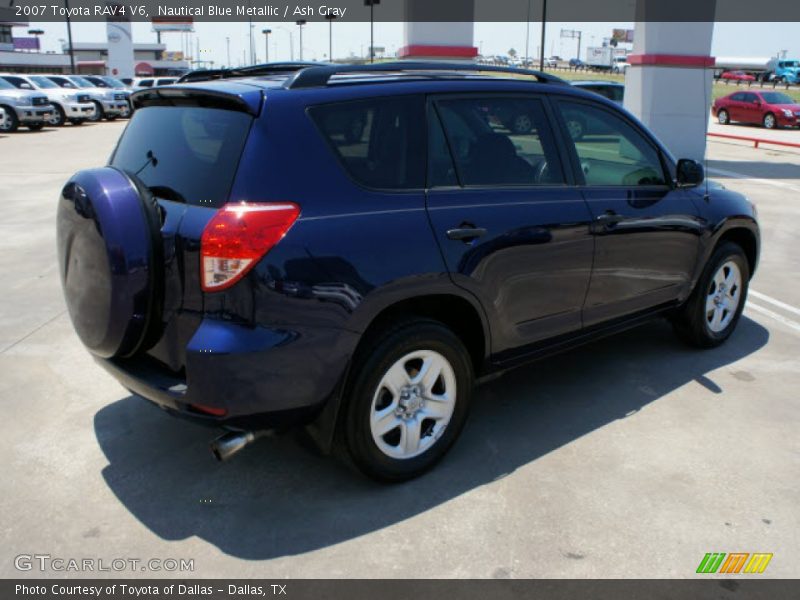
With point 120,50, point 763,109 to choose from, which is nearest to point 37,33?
point 120,50

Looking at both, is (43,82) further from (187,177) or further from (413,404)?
(413,404)

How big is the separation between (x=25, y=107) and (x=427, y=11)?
13.8 meters

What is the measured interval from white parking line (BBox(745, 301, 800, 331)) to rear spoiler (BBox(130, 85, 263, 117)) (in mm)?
4722

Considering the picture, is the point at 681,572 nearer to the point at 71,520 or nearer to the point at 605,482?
the point at 605,482

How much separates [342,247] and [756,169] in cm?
1563

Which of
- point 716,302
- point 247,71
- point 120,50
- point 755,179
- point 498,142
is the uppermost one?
point 120,50

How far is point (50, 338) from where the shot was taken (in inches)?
208

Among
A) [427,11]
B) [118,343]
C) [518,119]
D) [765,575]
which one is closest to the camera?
[765,575]

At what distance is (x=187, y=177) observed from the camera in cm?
307

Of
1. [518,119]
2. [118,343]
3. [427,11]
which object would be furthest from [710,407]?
[427,11]

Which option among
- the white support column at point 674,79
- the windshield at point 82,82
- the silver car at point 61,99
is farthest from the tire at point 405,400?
the windshield at point 82,82

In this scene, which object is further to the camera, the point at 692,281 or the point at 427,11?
the point at 427,11

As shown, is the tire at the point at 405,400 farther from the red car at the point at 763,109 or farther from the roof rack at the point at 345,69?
the red car at the point at 763,109

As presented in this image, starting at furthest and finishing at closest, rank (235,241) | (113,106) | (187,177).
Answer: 1. (113,106)
2. (187,177)
3. (235,241)
